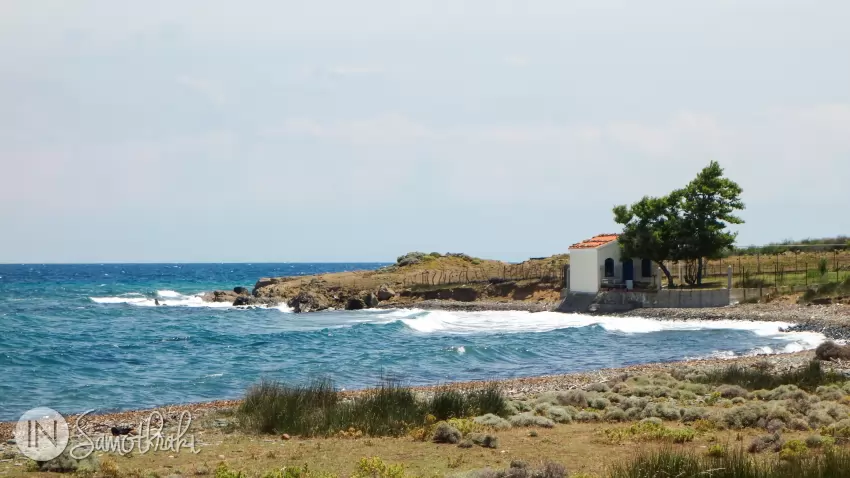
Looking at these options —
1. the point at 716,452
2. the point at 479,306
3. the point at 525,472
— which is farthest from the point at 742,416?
the point at 479,306

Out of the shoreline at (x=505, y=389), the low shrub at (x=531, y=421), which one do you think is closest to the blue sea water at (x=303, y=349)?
the shoreline at (x=505, y=389)

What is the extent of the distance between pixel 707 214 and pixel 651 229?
10.6 feet

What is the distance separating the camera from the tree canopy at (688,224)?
4684 centimetres

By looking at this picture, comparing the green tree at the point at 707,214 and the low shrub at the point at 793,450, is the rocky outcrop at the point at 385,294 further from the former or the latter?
the low shrub at the point at 793,450

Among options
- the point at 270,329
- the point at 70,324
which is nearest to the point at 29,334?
the point at 70,324

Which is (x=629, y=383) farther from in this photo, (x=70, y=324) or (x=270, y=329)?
(x=70, y=324)

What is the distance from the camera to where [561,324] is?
143 feet

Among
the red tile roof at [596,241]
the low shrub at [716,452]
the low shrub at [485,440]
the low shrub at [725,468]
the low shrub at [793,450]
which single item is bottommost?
the low shrub at [485,440]

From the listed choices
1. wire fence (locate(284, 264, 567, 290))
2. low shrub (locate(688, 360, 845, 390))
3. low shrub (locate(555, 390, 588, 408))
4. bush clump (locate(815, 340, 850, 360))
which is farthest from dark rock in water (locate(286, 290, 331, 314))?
low shrub (locate(555, 390, 588, 408))

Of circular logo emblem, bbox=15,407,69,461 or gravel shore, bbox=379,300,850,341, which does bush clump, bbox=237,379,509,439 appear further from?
gravel shore, bbox=379,300,850,341

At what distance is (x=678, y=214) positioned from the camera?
48312mm

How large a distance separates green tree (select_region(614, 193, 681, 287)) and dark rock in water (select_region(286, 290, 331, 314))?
80.5ft

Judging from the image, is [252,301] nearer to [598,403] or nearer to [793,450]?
[598,403]

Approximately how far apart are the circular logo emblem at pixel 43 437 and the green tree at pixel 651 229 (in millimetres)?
36869
